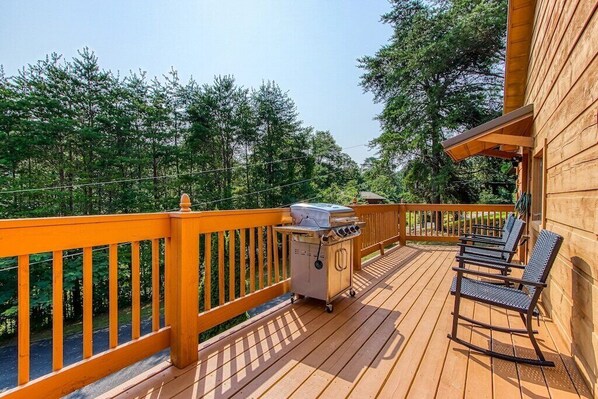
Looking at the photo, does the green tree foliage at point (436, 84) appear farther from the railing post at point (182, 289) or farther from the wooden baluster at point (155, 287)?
the wooden baluster at point (155, 287)

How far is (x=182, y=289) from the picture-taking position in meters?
1.97

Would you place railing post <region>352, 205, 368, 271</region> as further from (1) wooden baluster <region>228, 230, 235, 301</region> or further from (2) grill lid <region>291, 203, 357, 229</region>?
(1) wooden baluster <region>228, 230, 235, 301</region>

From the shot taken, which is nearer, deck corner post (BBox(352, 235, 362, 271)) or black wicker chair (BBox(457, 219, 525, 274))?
black wicker chair (BBox(457, 219, 525, 274))

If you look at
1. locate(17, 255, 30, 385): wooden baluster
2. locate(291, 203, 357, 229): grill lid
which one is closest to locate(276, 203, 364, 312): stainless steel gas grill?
locate(291, 203, 357, 229): grill lid

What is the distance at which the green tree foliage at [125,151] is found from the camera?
10.4 meters

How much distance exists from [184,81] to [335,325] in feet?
51.9

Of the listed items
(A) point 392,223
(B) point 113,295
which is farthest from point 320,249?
(A) point 392,223

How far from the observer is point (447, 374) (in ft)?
6.14

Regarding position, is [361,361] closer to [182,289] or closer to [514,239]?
[182,289]

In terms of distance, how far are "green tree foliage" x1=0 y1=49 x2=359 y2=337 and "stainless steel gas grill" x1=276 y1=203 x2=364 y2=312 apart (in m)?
6.97

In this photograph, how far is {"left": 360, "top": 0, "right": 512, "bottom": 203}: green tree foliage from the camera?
36.5 feet

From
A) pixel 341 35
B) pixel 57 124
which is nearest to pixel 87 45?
pixel 57 124

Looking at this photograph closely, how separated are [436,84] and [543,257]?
12038 mm

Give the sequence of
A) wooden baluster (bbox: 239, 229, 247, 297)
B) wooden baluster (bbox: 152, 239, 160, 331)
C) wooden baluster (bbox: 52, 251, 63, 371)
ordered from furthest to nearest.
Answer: wooden baluster (bbox: 239, 229, 247, 297), wooden baluster (bbox: 152, 239, 160, 331), wooden baluster (bbox: 52, 251, 63, 371)
